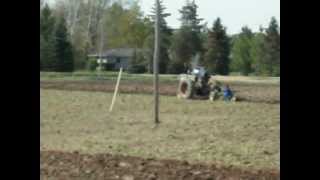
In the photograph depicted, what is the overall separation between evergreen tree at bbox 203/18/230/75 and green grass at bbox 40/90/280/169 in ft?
43.0

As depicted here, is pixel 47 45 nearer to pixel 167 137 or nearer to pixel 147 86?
pixel 147 86

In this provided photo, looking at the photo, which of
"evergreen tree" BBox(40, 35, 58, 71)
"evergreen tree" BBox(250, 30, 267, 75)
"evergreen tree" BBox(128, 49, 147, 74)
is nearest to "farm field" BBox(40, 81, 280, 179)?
"evergreen tree" BBox(250, 30, 267, 75)

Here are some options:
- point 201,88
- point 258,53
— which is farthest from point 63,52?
point 201,88

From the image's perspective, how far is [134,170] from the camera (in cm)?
352

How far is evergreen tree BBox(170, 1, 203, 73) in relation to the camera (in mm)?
22453

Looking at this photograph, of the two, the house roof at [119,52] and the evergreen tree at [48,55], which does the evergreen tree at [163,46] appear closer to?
the house roof at [119,52]

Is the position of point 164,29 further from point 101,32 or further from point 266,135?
point 266,135

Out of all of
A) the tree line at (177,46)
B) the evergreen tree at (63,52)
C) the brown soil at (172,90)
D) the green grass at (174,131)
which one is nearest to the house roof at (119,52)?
the tree line at (177,46)

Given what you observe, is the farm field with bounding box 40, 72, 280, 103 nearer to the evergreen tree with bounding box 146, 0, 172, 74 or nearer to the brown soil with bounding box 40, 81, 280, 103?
the brown soil with bounding box 40, 81, 280, 103

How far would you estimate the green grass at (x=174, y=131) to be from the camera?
4516mm

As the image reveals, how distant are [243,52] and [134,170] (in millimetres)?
18746

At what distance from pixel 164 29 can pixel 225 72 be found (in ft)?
11.1
